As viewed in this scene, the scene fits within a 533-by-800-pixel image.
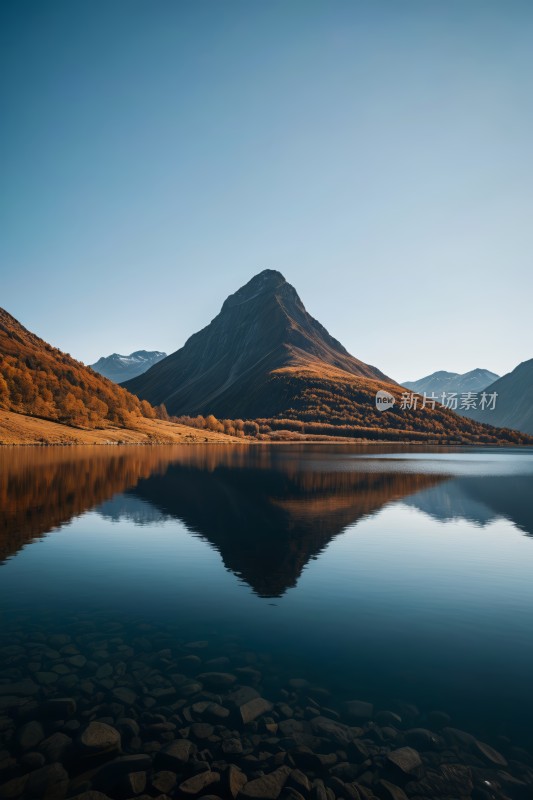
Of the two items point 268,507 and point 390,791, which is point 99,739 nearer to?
point 390,791

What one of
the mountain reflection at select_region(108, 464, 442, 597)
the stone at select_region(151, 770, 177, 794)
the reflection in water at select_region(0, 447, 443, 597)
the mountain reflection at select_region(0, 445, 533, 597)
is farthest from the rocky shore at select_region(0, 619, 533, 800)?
the reflection in water at select_region(0, 447, 443, 597)

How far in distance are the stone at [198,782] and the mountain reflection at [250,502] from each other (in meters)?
14.6

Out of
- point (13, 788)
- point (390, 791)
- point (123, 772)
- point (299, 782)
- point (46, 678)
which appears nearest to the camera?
point (13, 788)

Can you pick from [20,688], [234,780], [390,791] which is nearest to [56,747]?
[20,688]

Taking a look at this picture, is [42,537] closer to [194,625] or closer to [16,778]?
[194,625]

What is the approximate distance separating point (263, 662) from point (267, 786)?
21.1 ft

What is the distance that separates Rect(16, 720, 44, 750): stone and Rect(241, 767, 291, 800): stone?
547 centimetres

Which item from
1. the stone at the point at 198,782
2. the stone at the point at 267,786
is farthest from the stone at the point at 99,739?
the stone at the point at 267,786

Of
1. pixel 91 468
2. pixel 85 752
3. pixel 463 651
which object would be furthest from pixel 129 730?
pixel 91 468

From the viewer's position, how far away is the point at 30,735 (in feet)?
41.1

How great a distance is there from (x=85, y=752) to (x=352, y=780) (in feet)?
21.2

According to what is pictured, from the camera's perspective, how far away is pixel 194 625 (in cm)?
2092

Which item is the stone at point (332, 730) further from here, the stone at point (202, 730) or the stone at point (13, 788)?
the stone at point (13, 788)

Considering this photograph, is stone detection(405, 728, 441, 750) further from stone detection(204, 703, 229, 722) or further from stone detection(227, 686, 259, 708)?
stone detection(204, 703, 229, 722)
